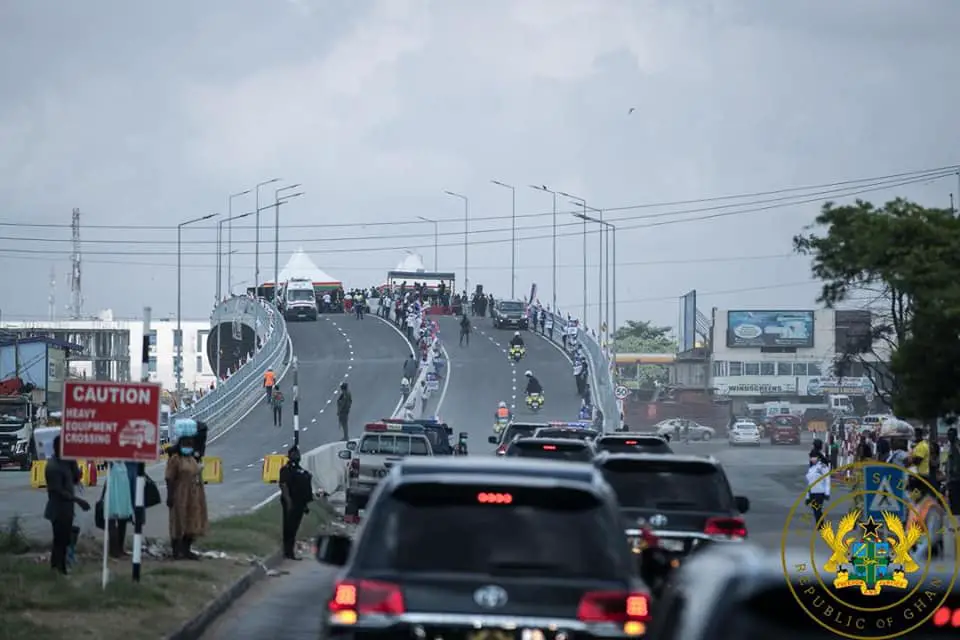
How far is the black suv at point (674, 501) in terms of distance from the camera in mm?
14594

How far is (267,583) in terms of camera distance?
2131 centimetres

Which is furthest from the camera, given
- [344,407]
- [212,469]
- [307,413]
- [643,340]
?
[643,340]

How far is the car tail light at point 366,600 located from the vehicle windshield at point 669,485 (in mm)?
7549

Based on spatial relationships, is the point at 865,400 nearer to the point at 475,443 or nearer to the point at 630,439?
the point at 475,443

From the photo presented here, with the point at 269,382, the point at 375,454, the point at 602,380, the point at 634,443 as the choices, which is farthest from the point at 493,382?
the point at 634,443

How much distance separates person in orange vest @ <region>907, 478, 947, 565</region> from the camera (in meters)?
6.99

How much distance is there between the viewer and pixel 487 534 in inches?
311

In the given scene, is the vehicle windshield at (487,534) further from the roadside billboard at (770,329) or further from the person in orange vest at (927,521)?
the roadside billboard at (770,329)

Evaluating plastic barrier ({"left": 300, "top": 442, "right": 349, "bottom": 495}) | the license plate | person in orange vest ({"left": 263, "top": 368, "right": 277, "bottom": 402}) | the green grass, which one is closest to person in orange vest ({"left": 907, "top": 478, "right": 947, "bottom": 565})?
the license plate

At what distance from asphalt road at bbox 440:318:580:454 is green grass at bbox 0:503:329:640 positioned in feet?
127

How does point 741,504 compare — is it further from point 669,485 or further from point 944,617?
point 944,617

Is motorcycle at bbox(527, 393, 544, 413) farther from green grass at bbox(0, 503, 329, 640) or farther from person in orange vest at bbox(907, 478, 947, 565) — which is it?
person in orange vest at bbox(907, 478, 947, 565)

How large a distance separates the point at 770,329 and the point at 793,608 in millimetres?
116944

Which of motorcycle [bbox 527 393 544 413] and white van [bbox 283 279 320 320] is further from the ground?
white van [bbox 283 279 320 320]
